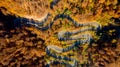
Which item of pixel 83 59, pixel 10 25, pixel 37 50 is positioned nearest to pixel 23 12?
pixel 10 25

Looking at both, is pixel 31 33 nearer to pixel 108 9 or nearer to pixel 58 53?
pixel 58 53

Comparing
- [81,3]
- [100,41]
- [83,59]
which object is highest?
[81,3]

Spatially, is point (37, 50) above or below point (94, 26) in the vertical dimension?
below

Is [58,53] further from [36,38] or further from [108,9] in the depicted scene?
[108,9]

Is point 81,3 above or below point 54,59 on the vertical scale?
above

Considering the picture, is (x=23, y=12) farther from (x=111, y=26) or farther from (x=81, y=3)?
(x=111, y=26)

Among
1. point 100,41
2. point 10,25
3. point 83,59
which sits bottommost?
point 83,59

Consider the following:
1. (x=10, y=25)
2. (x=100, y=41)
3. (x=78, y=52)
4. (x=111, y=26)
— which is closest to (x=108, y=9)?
(x=111, y=26)
